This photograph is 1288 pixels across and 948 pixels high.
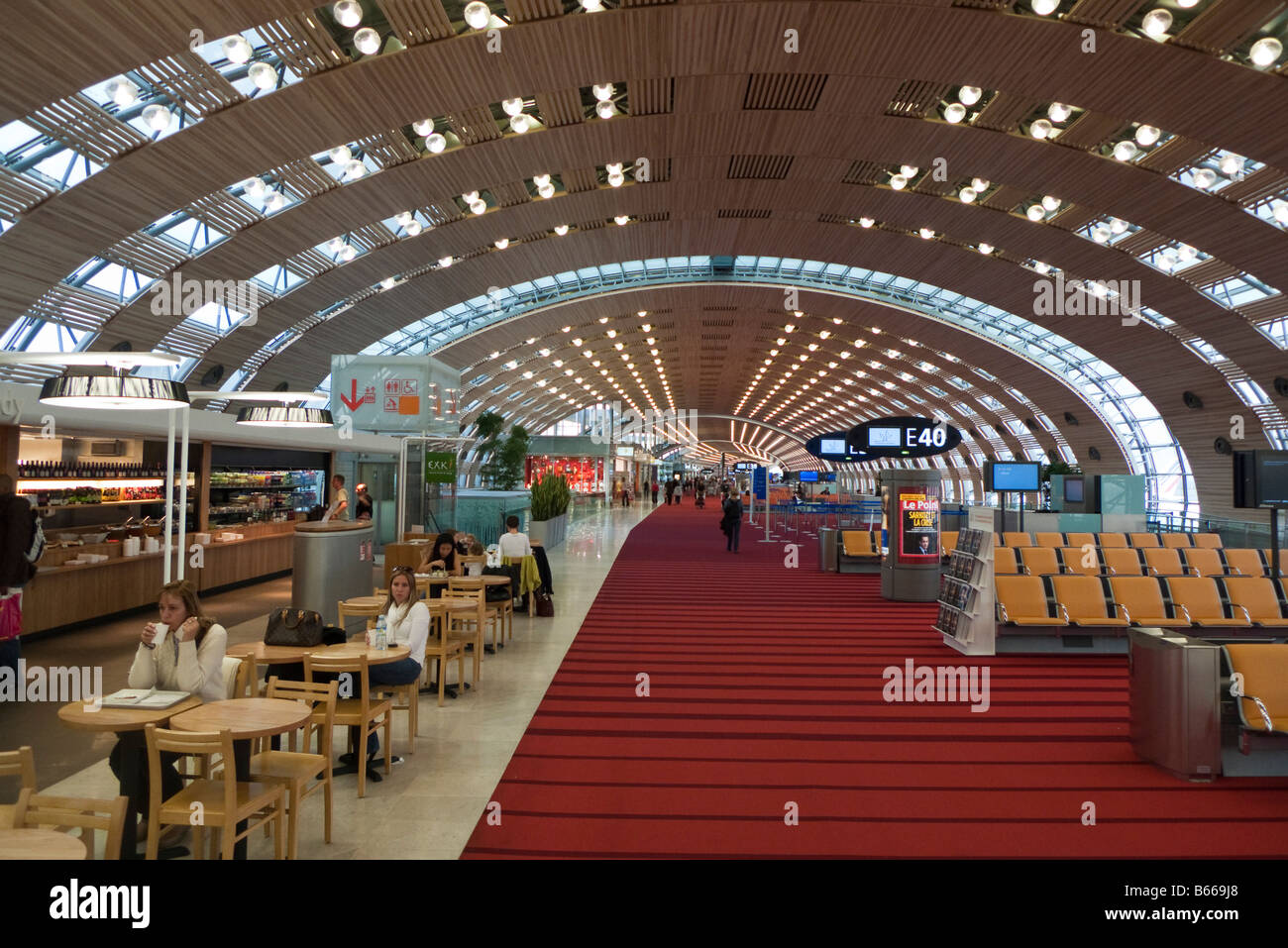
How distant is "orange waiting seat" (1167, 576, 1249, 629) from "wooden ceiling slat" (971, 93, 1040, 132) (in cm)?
981

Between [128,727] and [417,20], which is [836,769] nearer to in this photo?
[128,727]

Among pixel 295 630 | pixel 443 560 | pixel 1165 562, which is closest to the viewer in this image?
pixel 295 630

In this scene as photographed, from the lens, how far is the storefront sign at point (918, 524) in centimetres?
1137

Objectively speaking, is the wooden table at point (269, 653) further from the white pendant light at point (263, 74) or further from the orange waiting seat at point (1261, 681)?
→ the white pendant light at point (263, 74)

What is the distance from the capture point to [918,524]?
1156 cm

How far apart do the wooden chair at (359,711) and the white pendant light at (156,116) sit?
10473 mm

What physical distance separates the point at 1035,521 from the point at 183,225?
18558mm

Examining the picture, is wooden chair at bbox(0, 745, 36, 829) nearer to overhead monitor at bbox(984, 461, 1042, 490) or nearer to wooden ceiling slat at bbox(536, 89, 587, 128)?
wooden ceiling slat at bbox(536, 89, 587, 128)

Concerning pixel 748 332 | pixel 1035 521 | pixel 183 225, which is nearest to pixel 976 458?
pixel 748 332

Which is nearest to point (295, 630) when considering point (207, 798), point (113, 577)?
point (207, 798)

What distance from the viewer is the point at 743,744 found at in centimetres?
527

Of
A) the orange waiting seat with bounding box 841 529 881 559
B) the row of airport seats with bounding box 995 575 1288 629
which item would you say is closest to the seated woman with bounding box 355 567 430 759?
the row of airport seats with bounding box 995 575 1288 629

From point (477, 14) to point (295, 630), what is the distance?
29.5 feet
